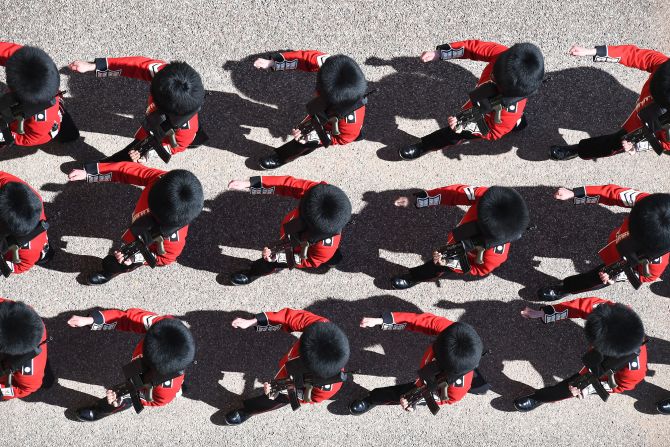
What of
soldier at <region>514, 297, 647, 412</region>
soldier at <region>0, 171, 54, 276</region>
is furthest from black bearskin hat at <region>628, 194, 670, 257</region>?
soldier at <region>0, 171, 54, 276</region>

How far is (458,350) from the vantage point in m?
6.98

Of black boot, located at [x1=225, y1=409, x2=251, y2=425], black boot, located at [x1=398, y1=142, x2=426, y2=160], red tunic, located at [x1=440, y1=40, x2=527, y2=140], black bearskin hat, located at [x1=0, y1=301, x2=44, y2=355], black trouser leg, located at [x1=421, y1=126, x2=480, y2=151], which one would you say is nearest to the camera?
black bearskin hat, located at [x1=0, y1=301, x2=44, y2=355]

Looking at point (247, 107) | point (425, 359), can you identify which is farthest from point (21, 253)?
point (425, 359)

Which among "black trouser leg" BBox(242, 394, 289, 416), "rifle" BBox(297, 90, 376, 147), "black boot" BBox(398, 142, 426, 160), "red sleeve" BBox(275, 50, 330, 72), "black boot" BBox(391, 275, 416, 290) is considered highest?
"red sleeve" BBox(275, 50, 330, 72)

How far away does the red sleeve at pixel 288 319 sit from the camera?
7.50 m

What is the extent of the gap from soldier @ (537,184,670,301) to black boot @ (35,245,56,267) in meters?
5.42

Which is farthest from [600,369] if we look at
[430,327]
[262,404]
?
[262,404]

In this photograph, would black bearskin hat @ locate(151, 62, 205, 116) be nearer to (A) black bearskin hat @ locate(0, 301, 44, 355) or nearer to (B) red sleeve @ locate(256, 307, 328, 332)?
(B) red sleeve @ locate(256, 307, 328, 332)

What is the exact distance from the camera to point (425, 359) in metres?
7.59

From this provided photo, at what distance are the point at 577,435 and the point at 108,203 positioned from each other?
5.87 metres

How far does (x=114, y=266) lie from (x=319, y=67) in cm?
295

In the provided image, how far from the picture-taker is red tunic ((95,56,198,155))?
293 inches

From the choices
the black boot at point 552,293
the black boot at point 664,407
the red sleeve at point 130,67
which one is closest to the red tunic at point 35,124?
the red sleeve at point 130,67

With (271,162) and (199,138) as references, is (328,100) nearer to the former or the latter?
(271,162)
